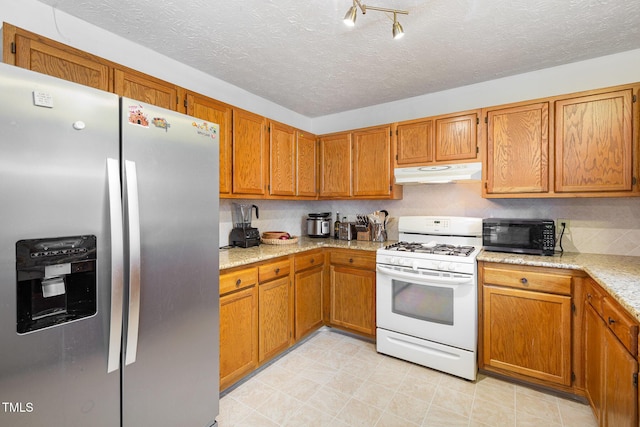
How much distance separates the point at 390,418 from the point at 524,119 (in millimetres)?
2399

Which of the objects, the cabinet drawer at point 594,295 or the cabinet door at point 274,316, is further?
the cabinet door at point 274,316

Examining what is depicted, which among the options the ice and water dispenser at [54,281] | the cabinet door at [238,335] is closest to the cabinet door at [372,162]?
the cabinet door at [238,335]

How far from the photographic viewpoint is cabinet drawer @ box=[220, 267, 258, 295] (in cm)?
193

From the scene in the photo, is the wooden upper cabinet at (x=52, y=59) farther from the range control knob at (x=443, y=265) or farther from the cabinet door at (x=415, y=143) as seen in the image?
the range control knob at (x=443, y=265)

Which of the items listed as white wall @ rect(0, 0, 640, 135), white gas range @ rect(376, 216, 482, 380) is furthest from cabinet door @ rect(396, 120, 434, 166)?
white gas range @ rect(376, 216, 482, 380)

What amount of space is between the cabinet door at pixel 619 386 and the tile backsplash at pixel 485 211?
1183 mm

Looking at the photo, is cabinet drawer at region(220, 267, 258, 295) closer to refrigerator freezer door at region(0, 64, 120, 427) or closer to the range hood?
refrigerator freezer door at region(0, 64, 120, 427)

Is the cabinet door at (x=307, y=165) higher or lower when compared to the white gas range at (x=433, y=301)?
higher

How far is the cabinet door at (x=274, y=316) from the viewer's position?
2.28 meters

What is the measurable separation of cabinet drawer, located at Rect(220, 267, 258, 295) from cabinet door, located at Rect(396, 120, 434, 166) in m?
1.77

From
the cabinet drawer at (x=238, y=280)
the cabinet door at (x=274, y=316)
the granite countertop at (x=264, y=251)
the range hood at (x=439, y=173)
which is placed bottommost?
the cabinet door at (x=274, y=316)

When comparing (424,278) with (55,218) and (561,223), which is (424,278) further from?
(55,218)

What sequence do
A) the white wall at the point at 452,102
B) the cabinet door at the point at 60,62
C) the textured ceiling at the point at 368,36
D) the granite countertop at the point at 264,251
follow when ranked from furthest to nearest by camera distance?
the granite countertop at the point at 264,251, the white wall at the point at 452,102, the textured ceiling at the point at 368,36, the cabinet door at the point at 60,62

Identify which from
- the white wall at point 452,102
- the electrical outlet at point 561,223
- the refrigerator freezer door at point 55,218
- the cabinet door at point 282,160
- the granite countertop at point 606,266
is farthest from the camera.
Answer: the cabinet door at point 282,160
